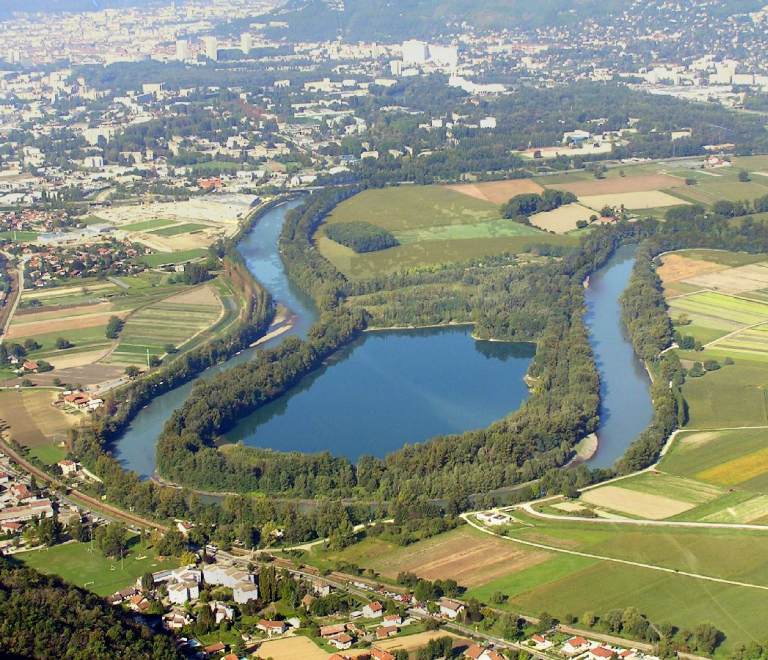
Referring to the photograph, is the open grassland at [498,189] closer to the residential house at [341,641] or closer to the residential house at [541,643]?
the residential house at [541,643]

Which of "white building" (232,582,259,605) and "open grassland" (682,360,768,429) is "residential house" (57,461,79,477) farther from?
"open grassland" (682,360,768,429)

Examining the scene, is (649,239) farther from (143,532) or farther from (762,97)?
(762,97)

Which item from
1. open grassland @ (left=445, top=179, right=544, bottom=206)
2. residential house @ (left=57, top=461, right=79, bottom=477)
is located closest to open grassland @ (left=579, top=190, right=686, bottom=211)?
open grassland @ (left=445, top=179, right=544, bottom=206)

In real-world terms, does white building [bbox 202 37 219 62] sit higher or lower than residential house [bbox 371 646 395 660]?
higher

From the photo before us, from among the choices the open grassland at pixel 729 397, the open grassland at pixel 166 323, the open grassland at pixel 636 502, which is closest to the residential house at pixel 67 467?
the open grassland at pixel 166 323

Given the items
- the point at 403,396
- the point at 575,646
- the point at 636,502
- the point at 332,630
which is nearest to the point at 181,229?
the point at 403,396
